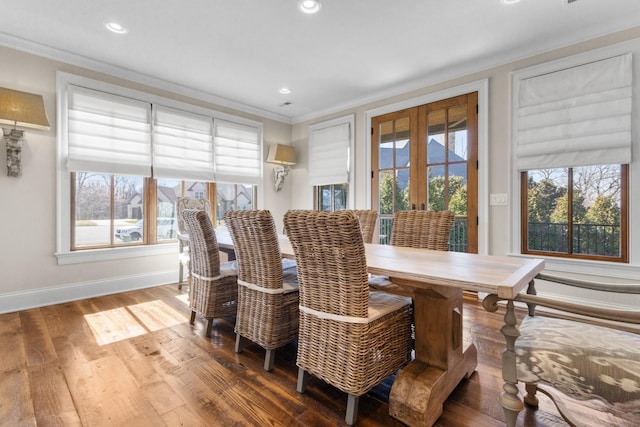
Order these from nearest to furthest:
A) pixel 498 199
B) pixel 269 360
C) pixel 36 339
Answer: pixel 269 360
pixel 36 339
pixel 498 199

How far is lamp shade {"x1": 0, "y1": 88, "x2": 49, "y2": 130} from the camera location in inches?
105

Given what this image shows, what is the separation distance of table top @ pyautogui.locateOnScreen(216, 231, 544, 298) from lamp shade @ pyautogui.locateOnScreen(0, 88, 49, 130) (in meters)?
2.80

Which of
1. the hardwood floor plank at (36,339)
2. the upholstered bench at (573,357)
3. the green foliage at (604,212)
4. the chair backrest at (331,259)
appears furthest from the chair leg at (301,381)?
the green foliage at (604,212)

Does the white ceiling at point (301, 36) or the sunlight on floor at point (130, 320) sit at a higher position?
the white ceiling at point (301, 36)

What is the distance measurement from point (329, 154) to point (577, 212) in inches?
122

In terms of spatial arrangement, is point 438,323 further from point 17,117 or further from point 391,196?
point 17,117

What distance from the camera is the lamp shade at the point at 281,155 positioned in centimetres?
481

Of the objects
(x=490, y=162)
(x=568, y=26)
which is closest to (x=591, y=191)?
(x=490, y=162)

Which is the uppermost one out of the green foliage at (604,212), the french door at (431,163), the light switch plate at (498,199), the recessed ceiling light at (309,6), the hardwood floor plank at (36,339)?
the recessed ceiling light at (309,6)

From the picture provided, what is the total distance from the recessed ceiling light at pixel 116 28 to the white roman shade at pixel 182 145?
3.63 feet

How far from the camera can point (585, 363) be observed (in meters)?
1.06

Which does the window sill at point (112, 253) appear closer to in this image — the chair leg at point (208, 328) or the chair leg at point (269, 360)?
the chair leg at point (208, 328)

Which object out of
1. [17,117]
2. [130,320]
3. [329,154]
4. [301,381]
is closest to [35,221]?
[17,117]

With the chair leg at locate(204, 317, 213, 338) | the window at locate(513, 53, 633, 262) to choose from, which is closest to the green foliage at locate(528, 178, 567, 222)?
the window at locate(513, 53, 633, 262)
